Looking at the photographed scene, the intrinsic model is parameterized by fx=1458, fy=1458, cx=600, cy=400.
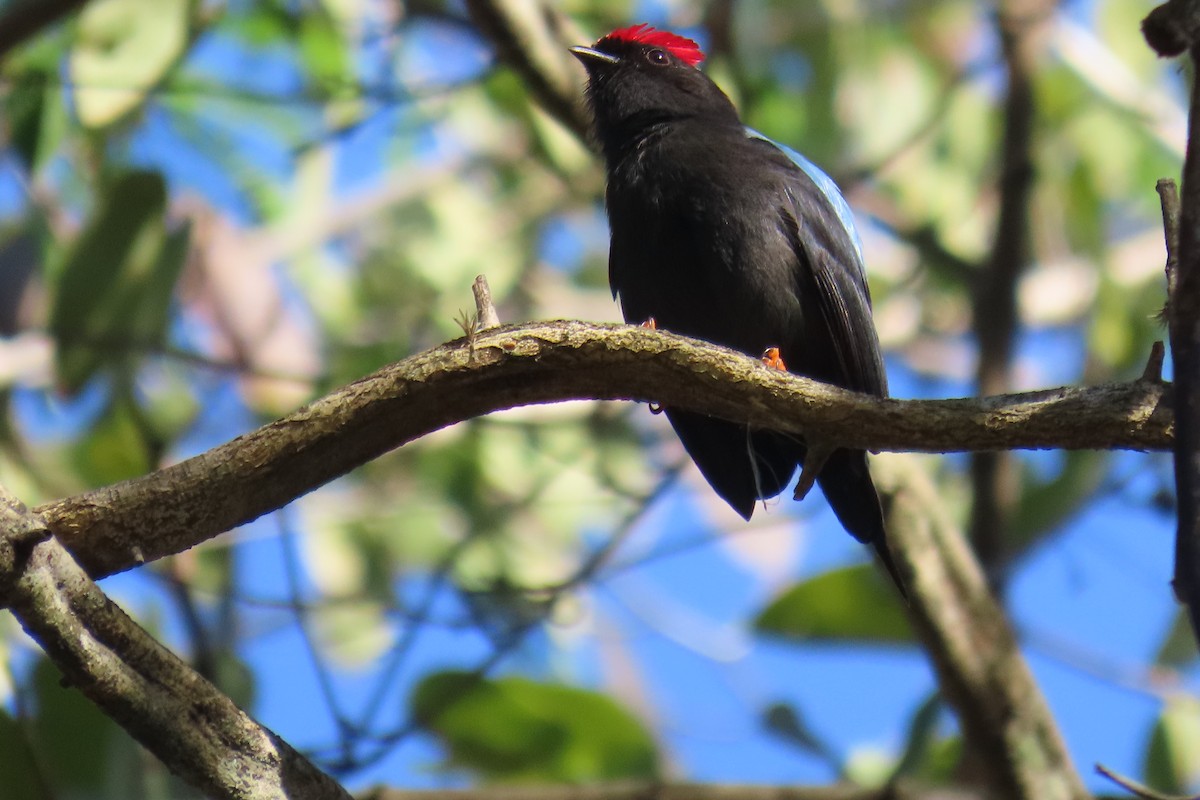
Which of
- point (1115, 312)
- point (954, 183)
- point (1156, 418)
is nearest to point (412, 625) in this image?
point (1156, 418)

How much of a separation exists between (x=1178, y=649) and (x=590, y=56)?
4.13 metres

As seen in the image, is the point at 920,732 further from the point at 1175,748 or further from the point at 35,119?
the point at 35,119

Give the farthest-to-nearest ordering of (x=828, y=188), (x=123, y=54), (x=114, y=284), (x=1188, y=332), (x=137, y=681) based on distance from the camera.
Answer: (x=123, y=54), (x=114, y=284), (x=828, y=188), (x=137, y=681), (x=1188, y=332)

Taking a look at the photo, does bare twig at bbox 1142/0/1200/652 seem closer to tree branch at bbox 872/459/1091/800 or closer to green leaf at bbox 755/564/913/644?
tree branch at bbox 872/459/1091/800

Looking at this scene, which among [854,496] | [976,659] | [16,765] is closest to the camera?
[16,765]

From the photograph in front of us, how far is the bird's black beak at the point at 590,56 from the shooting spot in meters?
5.68

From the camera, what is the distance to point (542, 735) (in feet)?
21.5

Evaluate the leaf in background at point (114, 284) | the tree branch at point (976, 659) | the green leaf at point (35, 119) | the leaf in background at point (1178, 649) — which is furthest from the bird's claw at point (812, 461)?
the leaf in background at point (1178, 649)

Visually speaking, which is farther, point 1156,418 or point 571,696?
point 571,696

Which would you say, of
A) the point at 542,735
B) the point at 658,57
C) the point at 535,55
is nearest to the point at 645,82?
the point at 658,57

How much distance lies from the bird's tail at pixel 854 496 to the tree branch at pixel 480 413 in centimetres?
132

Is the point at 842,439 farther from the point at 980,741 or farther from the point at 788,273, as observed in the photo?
the point at 980,741

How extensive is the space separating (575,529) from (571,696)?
354 centimetres

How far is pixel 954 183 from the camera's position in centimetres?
983
